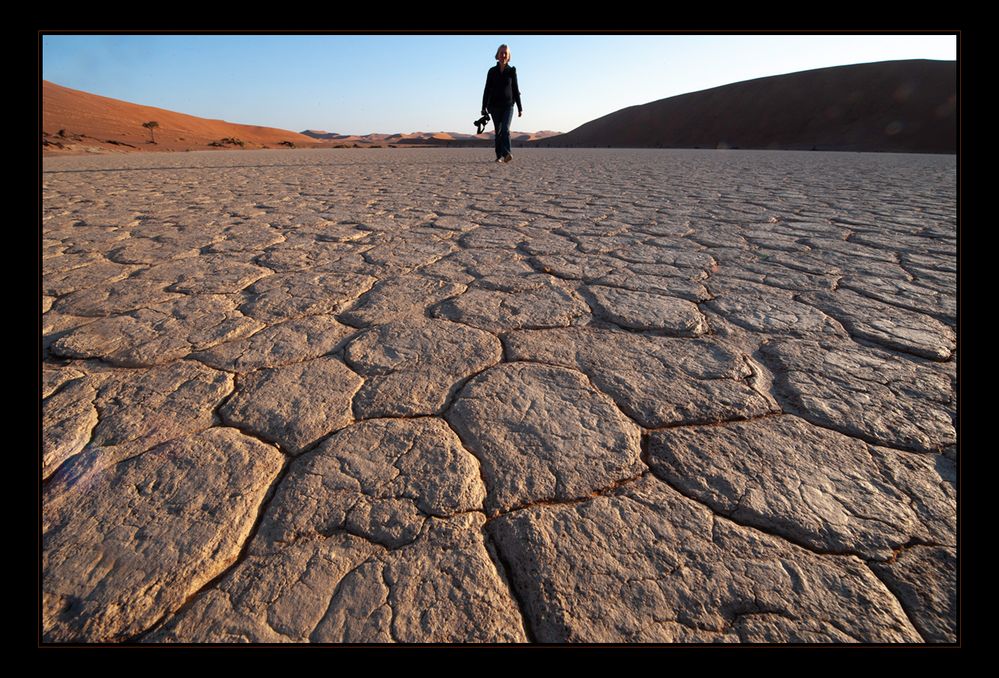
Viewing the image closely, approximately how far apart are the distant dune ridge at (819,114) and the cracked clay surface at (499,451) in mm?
23890

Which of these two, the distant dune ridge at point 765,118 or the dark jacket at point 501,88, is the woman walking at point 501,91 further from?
the distant dune ridge at point 765,118

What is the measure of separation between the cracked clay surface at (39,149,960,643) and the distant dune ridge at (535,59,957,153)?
78.4ft

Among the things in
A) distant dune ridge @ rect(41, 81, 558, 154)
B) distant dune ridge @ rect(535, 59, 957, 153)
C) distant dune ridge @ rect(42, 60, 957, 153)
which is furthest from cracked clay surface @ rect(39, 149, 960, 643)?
distant dune ridge @ rect(535, 59, 957, 153)

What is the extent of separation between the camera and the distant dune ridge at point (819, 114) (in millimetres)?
20953

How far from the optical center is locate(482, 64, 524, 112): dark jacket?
241 inches

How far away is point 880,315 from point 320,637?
1726 millimetres

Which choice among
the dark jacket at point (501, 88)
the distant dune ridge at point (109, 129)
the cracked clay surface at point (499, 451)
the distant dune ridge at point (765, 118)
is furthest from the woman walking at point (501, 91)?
the distant dune ridge at point (765, 118)

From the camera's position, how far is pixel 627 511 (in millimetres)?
763

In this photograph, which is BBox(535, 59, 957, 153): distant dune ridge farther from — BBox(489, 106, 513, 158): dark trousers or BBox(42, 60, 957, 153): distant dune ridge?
BBox(489, 106, 513, 158): dark trousers

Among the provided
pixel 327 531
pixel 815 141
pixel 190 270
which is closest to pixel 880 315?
pixel 327 531

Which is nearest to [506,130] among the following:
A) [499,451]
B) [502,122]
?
[502,122]

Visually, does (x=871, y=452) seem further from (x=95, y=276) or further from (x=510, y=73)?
(x=510, y=73)

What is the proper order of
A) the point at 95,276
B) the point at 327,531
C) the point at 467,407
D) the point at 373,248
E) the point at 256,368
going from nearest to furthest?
the point at 327,531 → the point at 467,407 → the point at 256,368 → the point at 95,276 → the point at 373,248

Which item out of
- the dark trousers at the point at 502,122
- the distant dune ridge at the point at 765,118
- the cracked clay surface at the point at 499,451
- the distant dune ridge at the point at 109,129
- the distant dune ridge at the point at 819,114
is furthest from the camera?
the distant dune ridge at the point at 819,114
